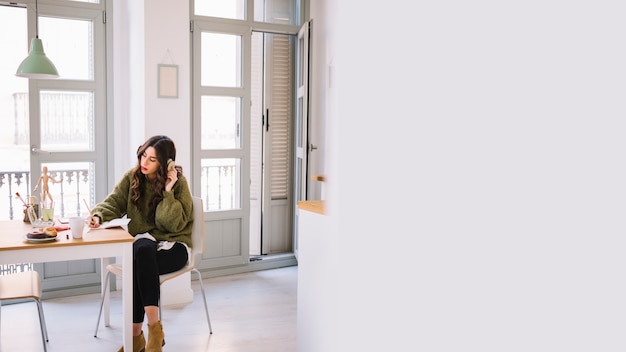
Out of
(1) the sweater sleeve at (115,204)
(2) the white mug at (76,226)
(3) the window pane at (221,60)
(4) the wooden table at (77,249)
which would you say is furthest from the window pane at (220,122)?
(2) the white mug at (76,226)

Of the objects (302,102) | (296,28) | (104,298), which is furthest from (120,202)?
(296,28)

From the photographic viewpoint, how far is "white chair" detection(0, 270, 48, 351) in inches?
97.9

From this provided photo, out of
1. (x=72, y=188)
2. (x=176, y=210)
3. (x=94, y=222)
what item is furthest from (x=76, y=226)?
(x=72, y=188)

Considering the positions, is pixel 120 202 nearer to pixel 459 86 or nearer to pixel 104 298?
pixel 104 298

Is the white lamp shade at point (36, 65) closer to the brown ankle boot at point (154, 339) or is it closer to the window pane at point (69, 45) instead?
the window pane at point (69, 45)

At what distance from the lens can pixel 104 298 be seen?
10.4ft

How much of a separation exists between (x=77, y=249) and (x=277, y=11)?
2.94 m

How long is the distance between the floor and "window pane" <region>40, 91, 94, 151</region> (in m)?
1.09

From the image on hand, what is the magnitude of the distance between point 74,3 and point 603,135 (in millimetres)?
4165

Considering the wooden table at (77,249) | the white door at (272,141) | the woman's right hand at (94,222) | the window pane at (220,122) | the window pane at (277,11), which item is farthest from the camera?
the white door at (272,141)

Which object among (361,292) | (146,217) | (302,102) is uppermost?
(302,102)

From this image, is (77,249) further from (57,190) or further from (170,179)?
(57,190)

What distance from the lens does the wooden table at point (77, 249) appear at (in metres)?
2.28

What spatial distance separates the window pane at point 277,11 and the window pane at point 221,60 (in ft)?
1.09
